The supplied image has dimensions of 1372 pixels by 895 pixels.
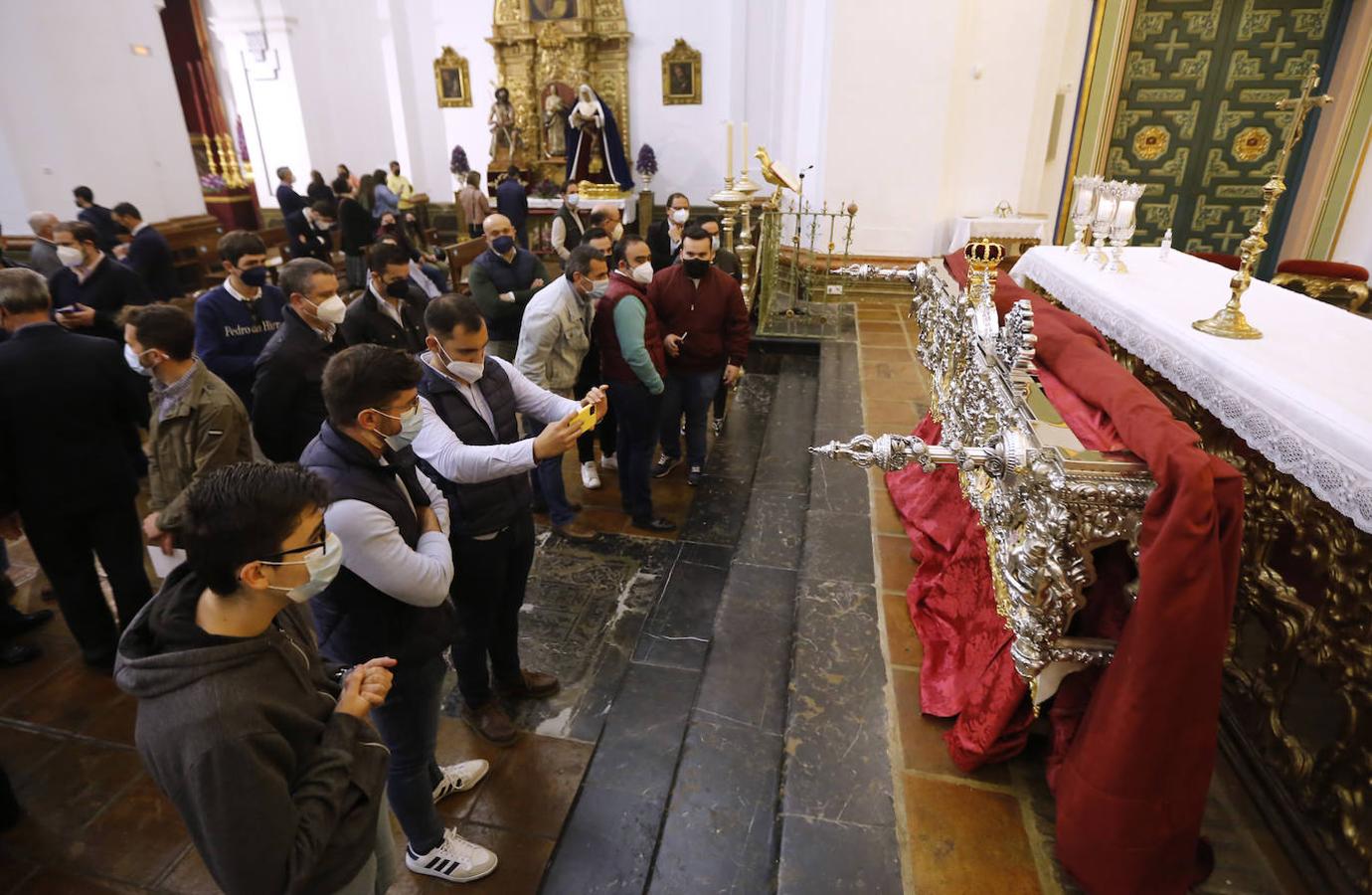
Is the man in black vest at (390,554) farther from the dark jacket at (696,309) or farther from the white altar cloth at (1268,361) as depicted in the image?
the dark jacket at (696,309)

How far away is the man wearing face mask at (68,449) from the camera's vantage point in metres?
2.78

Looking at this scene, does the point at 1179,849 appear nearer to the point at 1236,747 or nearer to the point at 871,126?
the point at 1236,747

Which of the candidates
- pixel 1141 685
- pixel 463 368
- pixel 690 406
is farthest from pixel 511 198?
pixel 1141 685

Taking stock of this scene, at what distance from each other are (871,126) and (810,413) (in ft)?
12.2

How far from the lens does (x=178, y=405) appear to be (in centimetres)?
273

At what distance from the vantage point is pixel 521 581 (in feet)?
9.05

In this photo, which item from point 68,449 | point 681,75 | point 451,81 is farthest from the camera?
point 451,81

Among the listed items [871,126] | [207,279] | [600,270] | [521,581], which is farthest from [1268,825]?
[207,279]

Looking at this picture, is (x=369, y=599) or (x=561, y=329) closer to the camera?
(x=369, y=599)

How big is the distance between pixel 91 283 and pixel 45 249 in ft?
3.09

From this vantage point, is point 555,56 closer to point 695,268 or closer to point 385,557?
point 695,268

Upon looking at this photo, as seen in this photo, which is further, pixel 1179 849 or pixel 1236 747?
pixel 1236 747

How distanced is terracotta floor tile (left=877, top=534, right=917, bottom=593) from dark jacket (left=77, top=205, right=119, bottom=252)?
779 cm

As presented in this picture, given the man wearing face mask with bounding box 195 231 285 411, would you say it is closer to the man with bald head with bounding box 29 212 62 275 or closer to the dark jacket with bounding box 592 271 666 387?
the dark jacket with bounding box 592 271 666 387
